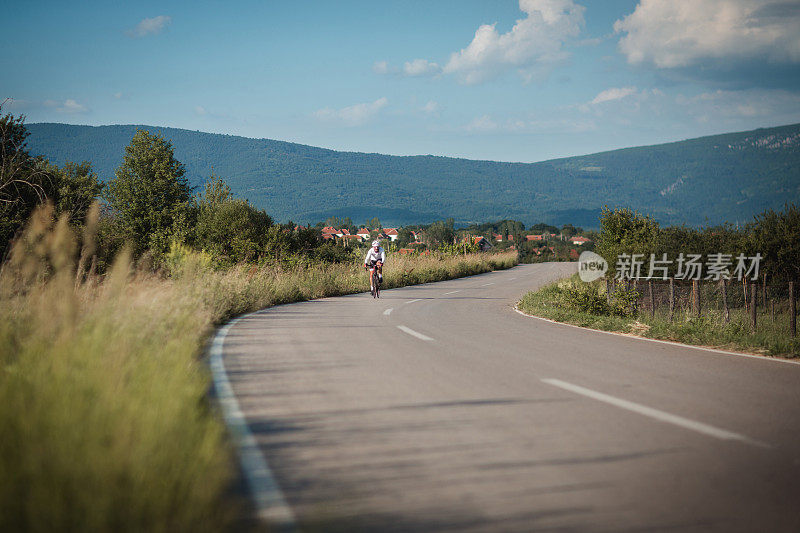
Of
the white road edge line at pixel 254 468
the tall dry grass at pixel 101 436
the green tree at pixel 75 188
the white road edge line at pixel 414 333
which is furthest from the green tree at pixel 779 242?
the green tree at pixel 75 188

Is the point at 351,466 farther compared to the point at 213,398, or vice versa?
the point at 213,398

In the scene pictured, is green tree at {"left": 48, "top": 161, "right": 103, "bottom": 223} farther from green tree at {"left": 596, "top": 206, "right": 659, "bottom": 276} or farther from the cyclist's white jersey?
green tree at {"left": 596, "top": 206, "right": 659, "bottom": 276}

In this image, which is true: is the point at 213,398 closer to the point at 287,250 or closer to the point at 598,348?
the point at 598,348

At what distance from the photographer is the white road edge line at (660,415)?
4.67 metres

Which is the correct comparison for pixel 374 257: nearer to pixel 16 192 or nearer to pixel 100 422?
pixel 16 192

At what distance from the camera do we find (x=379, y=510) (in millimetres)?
3295

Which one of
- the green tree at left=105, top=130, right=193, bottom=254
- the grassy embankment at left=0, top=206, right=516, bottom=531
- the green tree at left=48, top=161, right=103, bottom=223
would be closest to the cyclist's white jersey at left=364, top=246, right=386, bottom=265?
the green tree at left=48, top=161, right=103, bottom=223

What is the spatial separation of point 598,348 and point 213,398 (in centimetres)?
631

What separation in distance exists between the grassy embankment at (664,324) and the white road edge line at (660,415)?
489 cm

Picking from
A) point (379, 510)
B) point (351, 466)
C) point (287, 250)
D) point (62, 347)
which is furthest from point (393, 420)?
point (287, 250)

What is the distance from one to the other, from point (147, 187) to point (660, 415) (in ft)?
230

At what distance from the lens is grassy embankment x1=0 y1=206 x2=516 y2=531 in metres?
2.77

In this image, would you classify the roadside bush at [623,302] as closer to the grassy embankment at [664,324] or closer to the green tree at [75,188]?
the grassy embankment at [664,324]

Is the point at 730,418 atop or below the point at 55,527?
below
